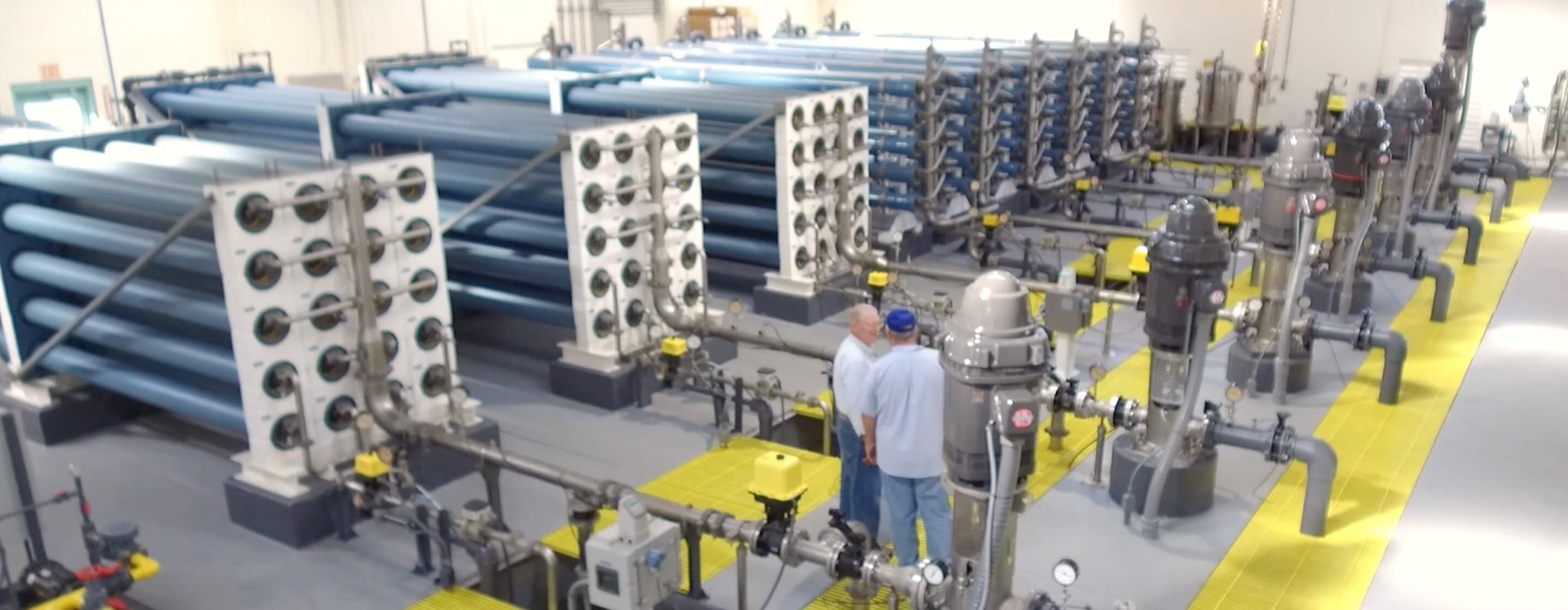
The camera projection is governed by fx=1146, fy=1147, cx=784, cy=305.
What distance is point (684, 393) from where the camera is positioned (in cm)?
707

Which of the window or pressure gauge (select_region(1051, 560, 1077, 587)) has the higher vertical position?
the window

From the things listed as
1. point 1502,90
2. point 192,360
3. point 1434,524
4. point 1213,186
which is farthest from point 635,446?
point 1502,90

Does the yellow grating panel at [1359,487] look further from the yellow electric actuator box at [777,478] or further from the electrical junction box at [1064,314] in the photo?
the yellow electric actuator box at [777,478]

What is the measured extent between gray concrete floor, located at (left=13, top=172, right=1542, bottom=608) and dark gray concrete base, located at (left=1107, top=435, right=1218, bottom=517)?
81mm

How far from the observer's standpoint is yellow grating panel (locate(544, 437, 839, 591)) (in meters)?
5.16

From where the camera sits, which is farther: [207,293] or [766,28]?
[766,28]

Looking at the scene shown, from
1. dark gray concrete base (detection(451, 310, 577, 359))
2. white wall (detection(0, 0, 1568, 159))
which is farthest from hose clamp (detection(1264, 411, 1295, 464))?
white wall (detection(0, 0, 1568, 159))

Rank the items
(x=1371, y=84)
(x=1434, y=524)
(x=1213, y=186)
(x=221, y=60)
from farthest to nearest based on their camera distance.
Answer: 1. (x=1371, y=84)
2. (x=1213, y=186)
3. (x=221, y=60)
4. (x=1434, y=524)

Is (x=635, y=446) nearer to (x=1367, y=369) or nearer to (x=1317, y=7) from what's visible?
(x=1367, y=369)

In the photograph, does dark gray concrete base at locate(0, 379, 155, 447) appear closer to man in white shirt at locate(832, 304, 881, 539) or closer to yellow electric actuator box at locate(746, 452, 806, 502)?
man in white shirt at locate(832, 304, 881, 539)

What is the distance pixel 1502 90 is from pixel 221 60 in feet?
49.7

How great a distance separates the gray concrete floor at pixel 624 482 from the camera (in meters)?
4.84

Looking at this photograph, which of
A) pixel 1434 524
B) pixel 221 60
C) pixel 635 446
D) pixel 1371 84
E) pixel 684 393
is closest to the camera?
pixel 1434 524

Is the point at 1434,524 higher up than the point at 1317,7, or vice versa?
the point at 1317,7
